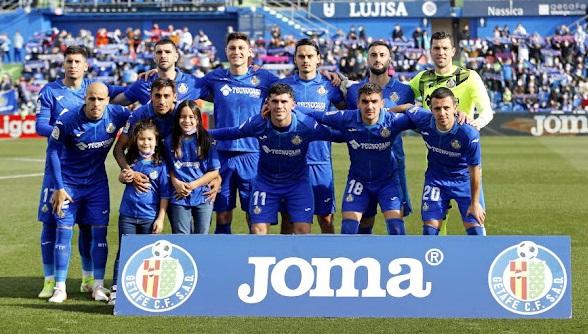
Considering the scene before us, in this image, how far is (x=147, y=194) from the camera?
9.30m

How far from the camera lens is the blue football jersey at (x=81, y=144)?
9320 millimetres

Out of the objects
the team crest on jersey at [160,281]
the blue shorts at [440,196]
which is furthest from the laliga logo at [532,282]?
the team crest on jersey at [160,281]

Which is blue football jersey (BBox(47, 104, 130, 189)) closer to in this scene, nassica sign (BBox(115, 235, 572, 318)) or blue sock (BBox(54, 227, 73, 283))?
blue sock (BBox(54, 227, 73, 283))

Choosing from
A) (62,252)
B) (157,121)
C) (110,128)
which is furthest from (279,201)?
(62,252)

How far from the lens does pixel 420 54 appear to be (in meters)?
41.4

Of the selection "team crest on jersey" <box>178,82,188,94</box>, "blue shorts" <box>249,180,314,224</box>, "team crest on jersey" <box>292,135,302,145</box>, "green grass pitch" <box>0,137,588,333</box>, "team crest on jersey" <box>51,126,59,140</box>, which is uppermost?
"team crest on jersey" <box>178,82,188,94</box>

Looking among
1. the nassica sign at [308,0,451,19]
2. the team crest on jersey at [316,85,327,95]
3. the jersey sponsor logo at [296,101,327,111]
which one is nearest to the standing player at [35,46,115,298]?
the jersey sponsor logo at [296,101,327,111]

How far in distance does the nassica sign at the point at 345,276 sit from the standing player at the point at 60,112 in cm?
162

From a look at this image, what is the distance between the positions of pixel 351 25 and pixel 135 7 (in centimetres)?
1025

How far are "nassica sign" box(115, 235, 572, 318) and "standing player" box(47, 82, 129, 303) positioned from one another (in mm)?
1249

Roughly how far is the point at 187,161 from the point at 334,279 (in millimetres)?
1970

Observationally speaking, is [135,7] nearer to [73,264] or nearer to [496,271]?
[73,264]

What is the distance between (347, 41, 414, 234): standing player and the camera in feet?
33.3

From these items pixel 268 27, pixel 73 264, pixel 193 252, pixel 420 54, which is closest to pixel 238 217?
pixel 73 264
